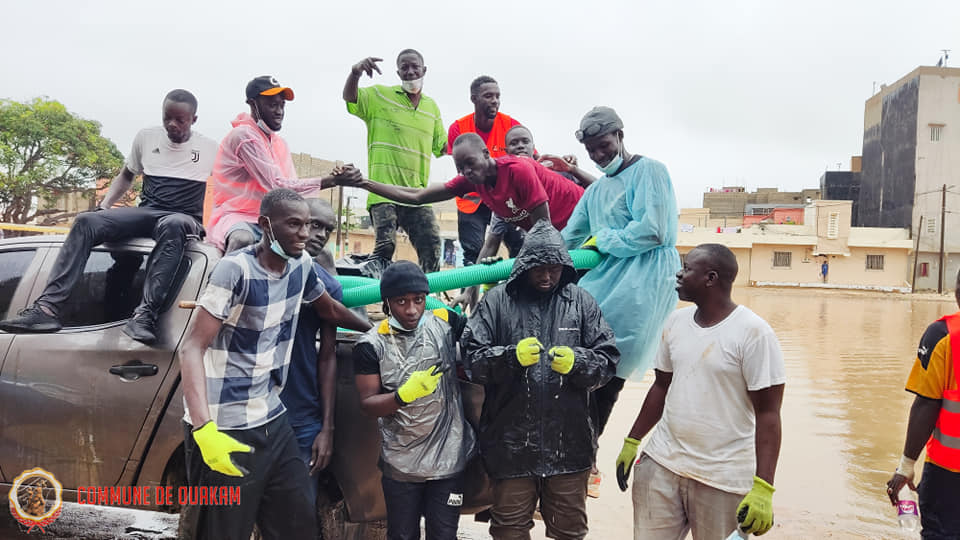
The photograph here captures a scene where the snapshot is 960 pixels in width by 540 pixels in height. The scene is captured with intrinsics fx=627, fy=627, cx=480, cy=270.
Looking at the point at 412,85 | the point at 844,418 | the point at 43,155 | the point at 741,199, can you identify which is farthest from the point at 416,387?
the point at 741,199

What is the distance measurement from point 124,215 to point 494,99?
8.92 ft

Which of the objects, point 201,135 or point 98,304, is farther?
point 201,135

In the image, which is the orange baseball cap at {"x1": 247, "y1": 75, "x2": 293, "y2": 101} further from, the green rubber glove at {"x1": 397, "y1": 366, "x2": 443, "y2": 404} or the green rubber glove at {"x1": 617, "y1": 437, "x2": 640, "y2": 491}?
the green rubber glove at {"x1": 617, "y1": 437, "x2": 640, "y2": 491}

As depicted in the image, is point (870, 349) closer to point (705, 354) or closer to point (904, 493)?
point (904, 493)

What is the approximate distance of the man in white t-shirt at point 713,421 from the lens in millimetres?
2303

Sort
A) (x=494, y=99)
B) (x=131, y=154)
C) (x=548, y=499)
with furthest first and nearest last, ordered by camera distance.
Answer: (x=494, y=99) → (x=131, y=154) → (x=548, y=499)

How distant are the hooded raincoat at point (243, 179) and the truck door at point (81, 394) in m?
0.65

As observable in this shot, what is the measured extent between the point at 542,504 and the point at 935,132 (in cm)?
4714

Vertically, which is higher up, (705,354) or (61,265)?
(61,265)

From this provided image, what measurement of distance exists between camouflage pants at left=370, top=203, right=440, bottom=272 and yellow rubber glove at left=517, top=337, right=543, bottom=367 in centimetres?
219

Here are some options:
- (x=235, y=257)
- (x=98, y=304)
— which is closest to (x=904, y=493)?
(x=235, y=257)

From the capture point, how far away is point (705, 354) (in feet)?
8.06

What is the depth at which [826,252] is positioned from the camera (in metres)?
36.2

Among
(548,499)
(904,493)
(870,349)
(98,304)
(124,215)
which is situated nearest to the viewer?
(548,499)
